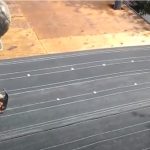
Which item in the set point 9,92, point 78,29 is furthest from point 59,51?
point 9,92

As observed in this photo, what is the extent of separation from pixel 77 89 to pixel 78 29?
2.21m

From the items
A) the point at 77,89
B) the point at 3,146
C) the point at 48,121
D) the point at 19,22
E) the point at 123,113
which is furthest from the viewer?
the point at 19,22

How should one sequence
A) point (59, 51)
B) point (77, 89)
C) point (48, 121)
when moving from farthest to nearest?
1. point (59, 51)
2. point (77, 89)
3. point (48, 121)

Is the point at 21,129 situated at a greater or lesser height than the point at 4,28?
lesser

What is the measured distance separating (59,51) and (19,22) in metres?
1.42

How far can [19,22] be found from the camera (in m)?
7.20

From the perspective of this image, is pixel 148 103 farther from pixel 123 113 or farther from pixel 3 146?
pixel 3 146

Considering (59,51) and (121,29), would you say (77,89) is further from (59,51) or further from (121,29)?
(121,29)

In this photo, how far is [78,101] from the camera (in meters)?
5.23

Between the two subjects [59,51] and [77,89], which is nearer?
[77,89]

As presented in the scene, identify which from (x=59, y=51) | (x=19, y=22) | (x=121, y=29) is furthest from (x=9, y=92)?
(x=121, y=29)

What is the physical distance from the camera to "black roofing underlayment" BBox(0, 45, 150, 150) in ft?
15.0

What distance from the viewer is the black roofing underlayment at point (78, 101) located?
4564 millimetres

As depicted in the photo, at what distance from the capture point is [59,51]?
6.41 m
